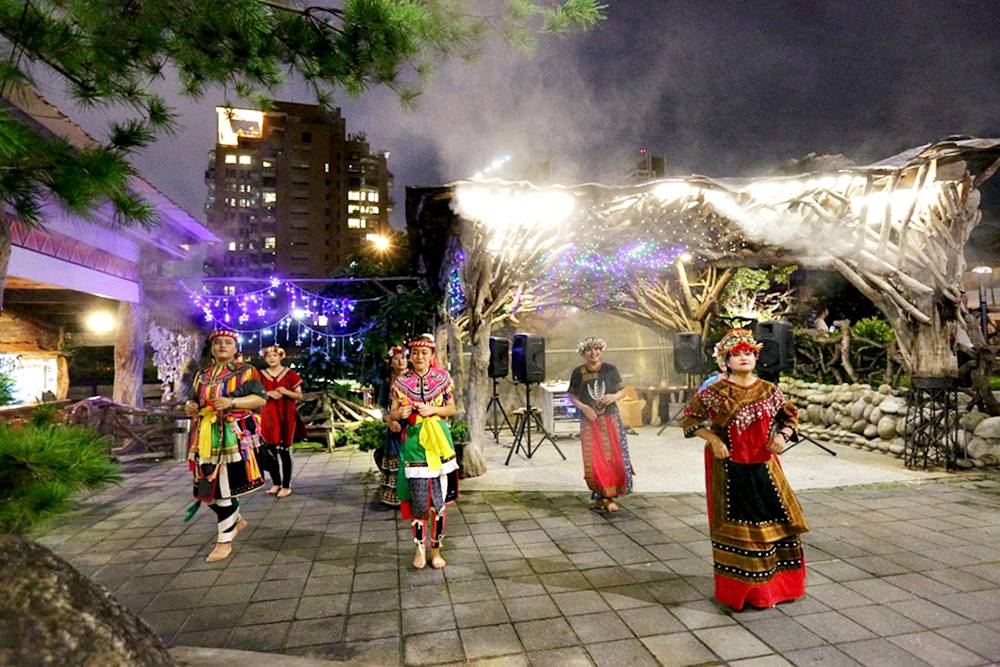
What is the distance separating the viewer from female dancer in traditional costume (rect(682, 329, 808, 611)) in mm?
3455

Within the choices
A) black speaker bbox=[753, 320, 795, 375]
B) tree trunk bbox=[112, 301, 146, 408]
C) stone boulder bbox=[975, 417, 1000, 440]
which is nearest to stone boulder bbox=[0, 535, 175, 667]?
black speaker bbox=[753, 320, 795, 375]

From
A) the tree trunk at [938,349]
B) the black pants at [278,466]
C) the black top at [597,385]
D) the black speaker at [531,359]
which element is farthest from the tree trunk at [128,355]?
the tree trunk at [938,349]

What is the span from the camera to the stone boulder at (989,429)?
7266mm

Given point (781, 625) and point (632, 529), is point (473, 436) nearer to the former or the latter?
point (632, 529)

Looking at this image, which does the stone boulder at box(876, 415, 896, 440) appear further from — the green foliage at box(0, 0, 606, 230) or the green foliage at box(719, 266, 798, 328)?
the green foliage at box(0, 0, 606, 230)

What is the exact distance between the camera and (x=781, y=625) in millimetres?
3271

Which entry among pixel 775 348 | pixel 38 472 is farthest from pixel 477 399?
pixel 38 472

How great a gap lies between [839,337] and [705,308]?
315 centimetres

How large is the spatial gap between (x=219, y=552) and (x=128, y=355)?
8.38 m

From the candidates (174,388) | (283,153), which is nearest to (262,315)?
(174,388)

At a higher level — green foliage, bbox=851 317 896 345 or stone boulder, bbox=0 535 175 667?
green foliage, bbox=851 317 896 345

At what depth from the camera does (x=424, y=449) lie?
4.32 metres

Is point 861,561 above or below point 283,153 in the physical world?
below

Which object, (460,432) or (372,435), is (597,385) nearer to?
(460,432)
